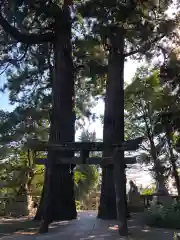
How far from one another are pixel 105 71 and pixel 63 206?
5.16 meters

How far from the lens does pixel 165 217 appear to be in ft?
30.3

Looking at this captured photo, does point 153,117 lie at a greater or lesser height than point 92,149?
greater

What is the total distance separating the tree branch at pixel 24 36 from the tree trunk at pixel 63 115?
352mm

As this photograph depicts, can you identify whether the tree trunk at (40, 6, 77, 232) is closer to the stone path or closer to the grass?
the grass

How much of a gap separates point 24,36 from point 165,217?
7275 millimetres

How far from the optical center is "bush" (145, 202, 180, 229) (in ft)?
29.5

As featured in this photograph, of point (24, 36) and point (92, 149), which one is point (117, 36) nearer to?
point (92, 149)

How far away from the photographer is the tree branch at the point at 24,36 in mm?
11305

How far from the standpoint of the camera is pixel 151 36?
10.6 metres

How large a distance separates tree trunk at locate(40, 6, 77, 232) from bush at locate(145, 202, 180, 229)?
2.77 m

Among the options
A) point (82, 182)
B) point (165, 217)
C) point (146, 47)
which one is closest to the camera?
point (165, 217)

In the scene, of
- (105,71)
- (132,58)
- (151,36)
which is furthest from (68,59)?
(151,36)

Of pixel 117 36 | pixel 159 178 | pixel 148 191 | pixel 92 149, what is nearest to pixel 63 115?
pixel 92 149

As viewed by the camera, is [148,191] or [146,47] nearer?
[146,47]
